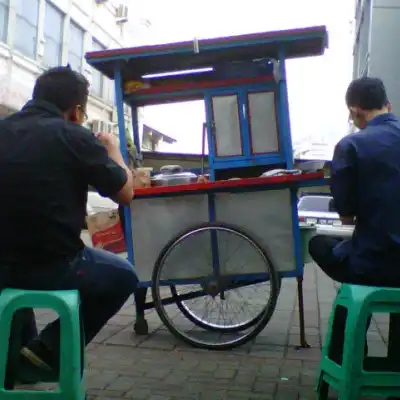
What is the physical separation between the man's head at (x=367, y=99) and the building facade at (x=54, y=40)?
1485cm

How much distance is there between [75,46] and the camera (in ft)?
71.9

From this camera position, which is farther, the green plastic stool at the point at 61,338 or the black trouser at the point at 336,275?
the black trouser at the point at 336,275

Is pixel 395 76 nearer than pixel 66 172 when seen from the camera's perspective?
No

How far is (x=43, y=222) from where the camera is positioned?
99.3 inches

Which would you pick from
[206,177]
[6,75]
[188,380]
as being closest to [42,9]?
[6,75]

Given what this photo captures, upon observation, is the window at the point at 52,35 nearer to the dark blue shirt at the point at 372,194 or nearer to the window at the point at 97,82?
the window at the point at 97,82

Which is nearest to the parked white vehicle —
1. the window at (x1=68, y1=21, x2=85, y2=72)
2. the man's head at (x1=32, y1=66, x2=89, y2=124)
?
the man's head at (x1=32, y1=66, x2=89, y2=124)

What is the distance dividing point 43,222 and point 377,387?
1.64 m

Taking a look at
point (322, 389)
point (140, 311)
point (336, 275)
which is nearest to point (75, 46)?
point (140, 311)

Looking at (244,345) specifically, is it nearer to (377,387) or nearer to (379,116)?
(377,387)

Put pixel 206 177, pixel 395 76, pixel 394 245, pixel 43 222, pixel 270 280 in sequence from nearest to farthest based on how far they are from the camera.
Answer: pixel 43 222 < pixel 394 245 < pixel 270 280 < pixel 206 177 < pixel 395 76

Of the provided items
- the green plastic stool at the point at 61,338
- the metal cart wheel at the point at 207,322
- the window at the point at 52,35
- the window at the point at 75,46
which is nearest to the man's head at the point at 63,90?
the green plastic stool at the point at 61,338

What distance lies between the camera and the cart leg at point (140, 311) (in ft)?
14.8

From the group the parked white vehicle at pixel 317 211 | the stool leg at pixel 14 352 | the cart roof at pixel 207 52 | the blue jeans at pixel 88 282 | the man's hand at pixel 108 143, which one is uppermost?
the cart roof at pixel 207 52
